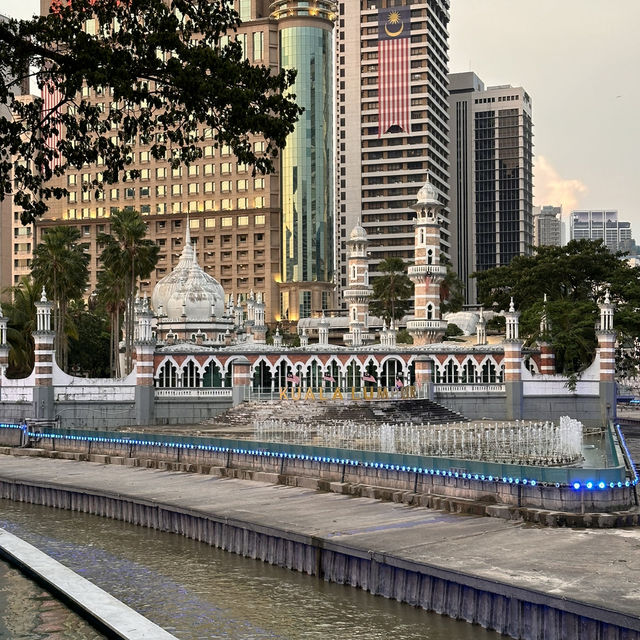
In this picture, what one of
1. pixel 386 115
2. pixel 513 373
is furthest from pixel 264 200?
pixel 513 373

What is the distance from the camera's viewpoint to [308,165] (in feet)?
533

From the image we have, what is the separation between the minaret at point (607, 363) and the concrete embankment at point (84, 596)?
4573 centimetres

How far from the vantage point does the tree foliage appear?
2874 inches

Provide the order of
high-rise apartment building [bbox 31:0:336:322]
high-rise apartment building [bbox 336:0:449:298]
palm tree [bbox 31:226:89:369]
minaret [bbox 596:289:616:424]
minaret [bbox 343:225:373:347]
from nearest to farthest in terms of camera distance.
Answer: minaret [bbox 596:289:616:424] < palm tree [bbox 31:226:89:369] < minaret [bbox 343:225:373:347] < high-rise apartment building [bbox 31:0:336:322] < high-rise apartment building [bbox 336:0:449:298]

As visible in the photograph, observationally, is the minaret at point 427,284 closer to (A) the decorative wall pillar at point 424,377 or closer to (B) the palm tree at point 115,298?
(A) the decorative wall pillar at point 424,377

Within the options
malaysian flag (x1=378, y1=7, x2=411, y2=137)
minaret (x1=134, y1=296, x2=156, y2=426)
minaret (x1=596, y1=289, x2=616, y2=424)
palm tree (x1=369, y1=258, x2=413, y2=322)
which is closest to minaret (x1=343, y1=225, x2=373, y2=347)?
palm tree (x1=369, y1=258, x2=413, y2=322)

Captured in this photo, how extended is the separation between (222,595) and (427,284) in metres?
56.4

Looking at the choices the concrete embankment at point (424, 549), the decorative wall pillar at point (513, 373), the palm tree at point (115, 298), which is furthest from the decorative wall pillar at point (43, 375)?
the decorative wall pillar at point (513, 373)

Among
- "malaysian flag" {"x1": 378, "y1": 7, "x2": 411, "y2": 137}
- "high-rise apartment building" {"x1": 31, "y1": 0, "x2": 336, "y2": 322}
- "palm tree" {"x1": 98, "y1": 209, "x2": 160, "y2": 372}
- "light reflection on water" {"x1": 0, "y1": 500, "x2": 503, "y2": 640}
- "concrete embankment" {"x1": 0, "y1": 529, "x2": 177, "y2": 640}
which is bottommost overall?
"light reflection on water" {"x1": 0, "y1": 500, "x2": 503, "y2": 640}

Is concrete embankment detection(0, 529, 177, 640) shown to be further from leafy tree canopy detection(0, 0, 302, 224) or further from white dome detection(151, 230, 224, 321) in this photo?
white dome detection(151, 230, 224, 321)

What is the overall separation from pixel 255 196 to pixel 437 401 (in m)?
111

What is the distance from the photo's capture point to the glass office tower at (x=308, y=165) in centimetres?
16088

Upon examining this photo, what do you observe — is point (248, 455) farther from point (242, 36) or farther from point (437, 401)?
point (242, 36)

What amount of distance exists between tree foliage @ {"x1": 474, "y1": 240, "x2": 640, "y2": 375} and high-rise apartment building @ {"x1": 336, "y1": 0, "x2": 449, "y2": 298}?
80.1 metres
